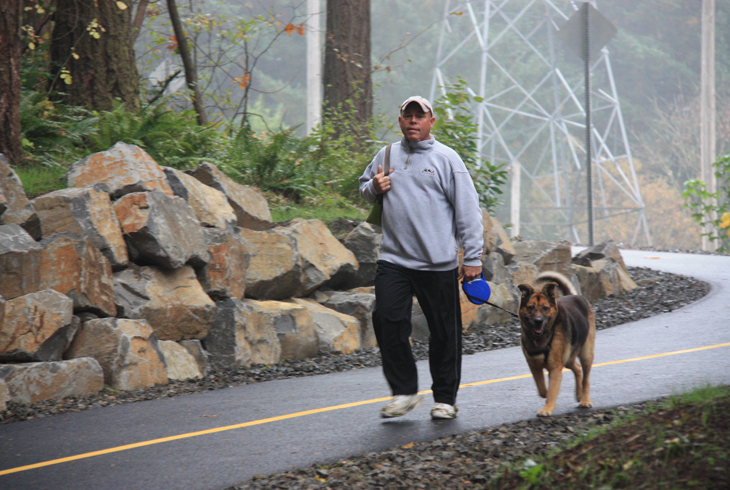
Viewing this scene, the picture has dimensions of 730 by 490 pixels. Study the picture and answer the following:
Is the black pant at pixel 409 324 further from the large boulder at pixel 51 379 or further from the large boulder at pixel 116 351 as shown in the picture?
the large boulder at pixel 51 379

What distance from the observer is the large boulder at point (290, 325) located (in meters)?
8.53

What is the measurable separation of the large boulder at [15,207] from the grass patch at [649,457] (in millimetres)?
5616

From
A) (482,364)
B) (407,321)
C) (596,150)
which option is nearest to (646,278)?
(482,364)

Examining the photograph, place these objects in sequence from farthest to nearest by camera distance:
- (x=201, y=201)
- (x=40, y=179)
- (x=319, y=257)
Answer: (x=319, y=257)
(x=201, y=201)
(x=40, y=179)

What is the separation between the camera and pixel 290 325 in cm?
873

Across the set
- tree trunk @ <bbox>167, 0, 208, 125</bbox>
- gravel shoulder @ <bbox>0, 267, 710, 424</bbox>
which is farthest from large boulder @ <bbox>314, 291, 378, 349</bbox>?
tree trunk @ <bbox>167, 0, 208, 125</bbox>

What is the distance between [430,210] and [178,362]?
3535 mm

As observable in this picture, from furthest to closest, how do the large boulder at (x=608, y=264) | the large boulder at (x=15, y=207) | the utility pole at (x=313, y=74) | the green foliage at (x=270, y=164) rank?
the utility pole at (x=313, y=74) < the large boulder at (x=608, y=264) < the green foliage at (x=270, y=164) < the large boulder at (x=15, y=207)

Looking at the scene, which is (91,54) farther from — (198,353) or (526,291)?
(526,291)

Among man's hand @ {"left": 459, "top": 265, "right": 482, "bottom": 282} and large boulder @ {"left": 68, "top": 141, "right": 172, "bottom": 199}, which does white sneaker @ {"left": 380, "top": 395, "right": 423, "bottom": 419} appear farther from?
large boulder @ {"left": 68, "top": 141, "right": 172, "bottom": 199}

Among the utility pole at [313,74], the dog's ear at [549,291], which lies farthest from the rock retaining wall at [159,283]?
the utility pole at [313,74]

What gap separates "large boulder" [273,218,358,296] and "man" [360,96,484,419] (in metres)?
4.10

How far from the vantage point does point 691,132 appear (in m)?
48.4

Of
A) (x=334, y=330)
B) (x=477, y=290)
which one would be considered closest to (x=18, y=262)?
(x=334, y=330)
